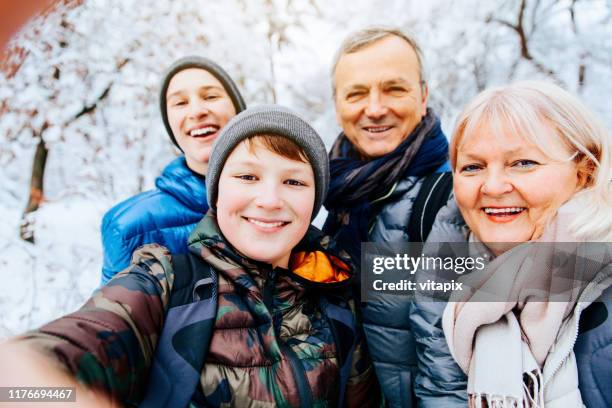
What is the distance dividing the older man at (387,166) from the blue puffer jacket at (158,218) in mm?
677

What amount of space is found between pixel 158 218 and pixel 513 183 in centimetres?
147

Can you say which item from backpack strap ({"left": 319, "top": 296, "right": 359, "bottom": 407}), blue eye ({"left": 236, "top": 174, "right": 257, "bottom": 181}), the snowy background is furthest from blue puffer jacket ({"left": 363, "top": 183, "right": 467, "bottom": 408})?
the snowy background

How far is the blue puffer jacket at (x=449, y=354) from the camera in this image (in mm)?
1121

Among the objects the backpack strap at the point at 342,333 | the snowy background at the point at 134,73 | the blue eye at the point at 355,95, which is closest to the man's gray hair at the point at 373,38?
the blue eye at the point at 355,95

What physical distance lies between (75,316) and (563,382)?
129 centimetres

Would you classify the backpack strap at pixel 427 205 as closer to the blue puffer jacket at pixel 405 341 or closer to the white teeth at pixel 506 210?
the blue puffer jacket at pixel 405 341

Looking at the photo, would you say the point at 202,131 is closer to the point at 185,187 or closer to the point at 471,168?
the point at 185,187

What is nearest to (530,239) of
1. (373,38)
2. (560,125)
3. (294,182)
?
(560,125)

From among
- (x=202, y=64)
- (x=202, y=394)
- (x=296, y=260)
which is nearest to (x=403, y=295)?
(x=296, y=260)

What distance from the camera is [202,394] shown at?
1.12 m

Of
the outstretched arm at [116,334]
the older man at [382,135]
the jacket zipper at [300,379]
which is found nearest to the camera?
the outstretched arm at [116,334]

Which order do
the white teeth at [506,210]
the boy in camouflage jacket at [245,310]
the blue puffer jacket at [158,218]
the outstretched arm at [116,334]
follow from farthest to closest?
the blue puffer jacket at [158,218]
the white teeth at [506,210]
the boy in camouflage jacket at [245,310]
the outstretched arm at [116,334]

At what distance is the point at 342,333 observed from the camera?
137cm

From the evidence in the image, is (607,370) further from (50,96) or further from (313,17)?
(50,96)
